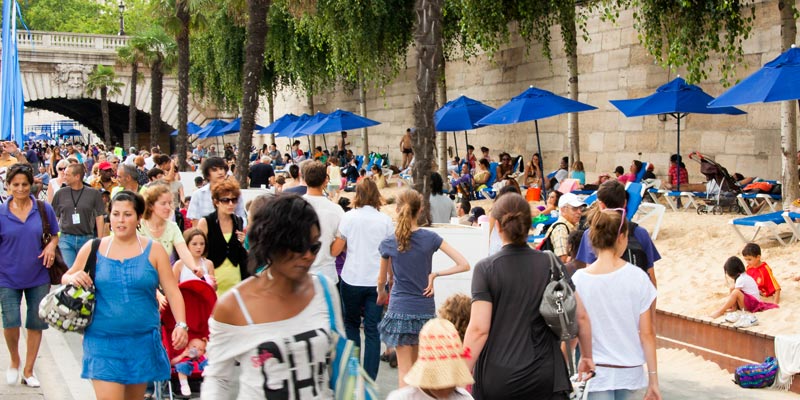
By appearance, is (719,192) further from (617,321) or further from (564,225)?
(617,321)

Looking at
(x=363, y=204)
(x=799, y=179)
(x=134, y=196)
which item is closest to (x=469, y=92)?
(x=799, y=179)

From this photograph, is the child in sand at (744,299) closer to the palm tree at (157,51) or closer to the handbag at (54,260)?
the handbag at (54,260)

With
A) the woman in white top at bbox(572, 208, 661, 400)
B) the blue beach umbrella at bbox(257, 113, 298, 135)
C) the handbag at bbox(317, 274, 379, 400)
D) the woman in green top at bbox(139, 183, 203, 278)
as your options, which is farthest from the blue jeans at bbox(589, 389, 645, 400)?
the blue beach umbrella at bbox(257, 113, 298, 135)

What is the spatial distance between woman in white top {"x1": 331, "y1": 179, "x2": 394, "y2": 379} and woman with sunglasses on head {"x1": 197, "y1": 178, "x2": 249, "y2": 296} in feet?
2.36

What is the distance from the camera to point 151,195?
7191 millimetres

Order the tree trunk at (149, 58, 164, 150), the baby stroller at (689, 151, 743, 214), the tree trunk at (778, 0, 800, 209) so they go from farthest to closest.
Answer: the tree trunk at (149, 58, 164, 150) < the baby stroller at (689, 151, 743, 214) < the tree trunk at (778, 0, 800, 209)

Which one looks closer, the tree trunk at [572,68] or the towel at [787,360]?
the towel at [787,360]

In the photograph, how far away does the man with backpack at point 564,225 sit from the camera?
A: 7.01 m

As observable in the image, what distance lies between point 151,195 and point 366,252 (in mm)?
1699

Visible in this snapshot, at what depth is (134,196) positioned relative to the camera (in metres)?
5.41

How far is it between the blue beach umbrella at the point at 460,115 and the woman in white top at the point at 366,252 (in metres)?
11.4

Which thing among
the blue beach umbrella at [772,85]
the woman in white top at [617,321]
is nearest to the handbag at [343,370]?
the woman in white top at [617,321]

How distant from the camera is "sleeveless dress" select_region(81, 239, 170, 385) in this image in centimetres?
497

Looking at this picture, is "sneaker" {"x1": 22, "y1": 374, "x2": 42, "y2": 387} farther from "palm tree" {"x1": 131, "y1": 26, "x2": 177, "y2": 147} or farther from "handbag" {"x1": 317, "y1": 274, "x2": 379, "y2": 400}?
"palm tree" {"x1": 131, "y1": 26, "x2": 177, "y2": 147}
